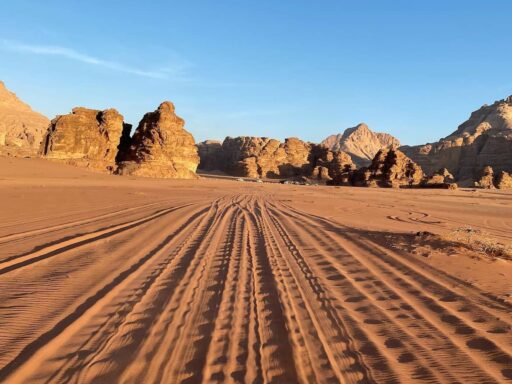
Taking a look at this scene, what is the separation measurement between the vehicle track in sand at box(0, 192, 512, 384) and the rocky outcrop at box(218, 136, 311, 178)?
235 feet

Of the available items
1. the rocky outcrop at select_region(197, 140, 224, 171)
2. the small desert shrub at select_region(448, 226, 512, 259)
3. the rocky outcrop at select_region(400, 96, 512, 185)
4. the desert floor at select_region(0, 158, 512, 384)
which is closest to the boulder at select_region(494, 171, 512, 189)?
the rocky outcrop at select_region(400, 96, 512, 185)

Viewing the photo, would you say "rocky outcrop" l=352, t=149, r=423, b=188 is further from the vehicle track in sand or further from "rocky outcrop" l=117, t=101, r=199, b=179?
the vehicle track in sand

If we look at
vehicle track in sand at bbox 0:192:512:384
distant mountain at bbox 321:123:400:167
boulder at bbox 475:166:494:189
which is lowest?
vehicle track in sand at bbox 0:192:512:384

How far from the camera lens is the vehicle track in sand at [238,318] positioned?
10.1 feet

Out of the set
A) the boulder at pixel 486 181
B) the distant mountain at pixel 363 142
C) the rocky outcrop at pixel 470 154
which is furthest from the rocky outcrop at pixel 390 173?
the distant mountain at pixel 363 142

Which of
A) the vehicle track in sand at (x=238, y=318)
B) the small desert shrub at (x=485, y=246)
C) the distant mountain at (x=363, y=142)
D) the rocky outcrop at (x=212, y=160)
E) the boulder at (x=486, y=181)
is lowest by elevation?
the vehicle track in sand at (x=238, y=318)

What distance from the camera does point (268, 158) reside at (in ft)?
273

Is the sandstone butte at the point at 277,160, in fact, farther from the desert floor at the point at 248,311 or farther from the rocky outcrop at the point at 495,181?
the desert floor at the point at 248,311

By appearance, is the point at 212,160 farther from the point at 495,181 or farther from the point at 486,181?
the point at 495,181

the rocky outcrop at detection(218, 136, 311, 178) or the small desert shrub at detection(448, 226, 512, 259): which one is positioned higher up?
the rocky outcrop at detection(218, 136, 311, 178)

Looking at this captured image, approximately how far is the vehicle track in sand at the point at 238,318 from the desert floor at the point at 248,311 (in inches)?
0.7

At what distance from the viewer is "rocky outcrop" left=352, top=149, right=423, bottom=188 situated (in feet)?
176

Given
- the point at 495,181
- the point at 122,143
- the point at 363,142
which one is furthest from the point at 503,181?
the point at 363,142

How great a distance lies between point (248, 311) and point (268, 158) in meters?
79.4
